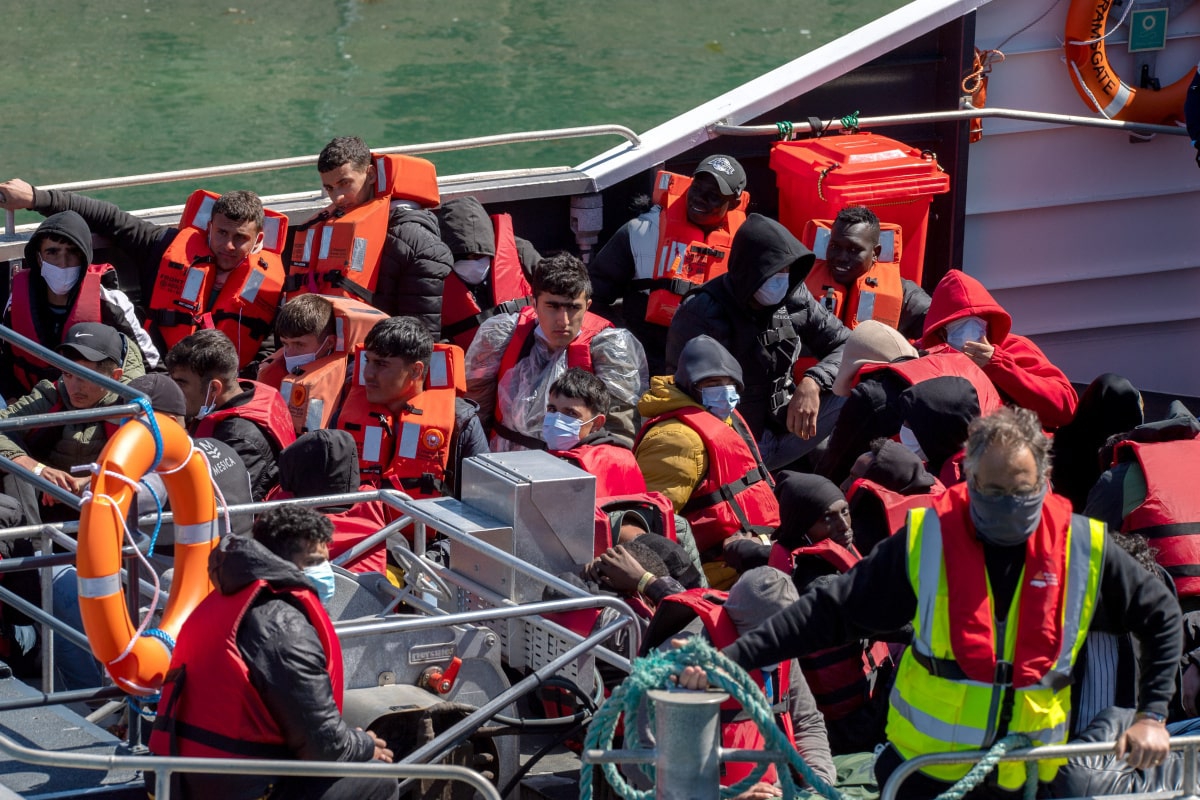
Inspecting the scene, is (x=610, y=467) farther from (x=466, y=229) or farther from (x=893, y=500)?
(x=466, y=229)

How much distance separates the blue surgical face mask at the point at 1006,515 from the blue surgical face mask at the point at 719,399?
2.50 metres

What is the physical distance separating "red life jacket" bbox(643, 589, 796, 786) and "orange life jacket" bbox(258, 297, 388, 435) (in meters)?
2.50

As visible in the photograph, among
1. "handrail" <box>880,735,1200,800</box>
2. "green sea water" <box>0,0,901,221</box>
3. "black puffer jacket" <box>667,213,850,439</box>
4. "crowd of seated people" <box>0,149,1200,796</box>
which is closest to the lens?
"handrail" <box>880,735,1200,800</box>

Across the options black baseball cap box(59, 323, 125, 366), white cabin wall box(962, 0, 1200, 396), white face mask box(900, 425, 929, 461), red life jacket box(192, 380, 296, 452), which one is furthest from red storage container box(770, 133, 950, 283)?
black baseball cap box(59, 323, 125, 366)

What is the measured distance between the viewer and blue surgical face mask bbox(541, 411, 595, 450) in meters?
6.08

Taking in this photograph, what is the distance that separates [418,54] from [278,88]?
1.70 metres

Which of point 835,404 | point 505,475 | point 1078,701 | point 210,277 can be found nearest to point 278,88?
point 210,277

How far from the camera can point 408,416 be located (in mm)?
6422

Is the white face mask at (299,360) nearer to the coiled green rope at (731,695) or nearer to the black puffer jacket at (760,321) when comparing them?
the black puffer jacket at (760,321)

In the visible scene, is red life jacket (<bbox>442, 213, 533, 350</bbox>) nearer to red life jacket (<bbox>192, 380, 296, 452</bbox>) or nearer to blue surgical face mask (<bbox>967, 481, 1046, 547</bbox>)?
red life jacket (<bbox>192, 380, 296, 452</bbox>)

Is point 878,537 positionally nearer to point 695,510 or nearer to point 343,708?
point 695,510

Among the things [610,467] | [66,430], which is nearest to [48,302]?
[66,430]

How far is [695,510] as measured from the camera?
612 centimetres

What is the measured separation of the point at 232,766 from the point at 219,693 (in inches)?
8.1
